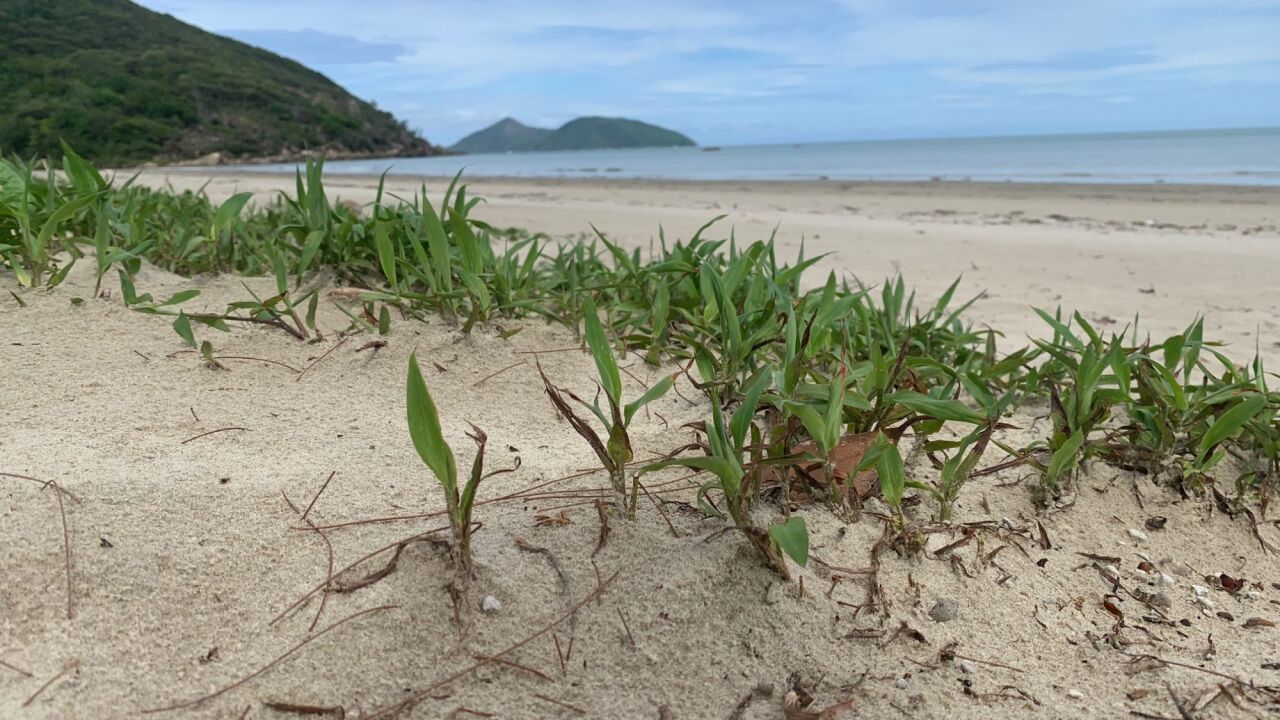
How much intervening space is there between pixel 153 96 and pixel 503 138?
4897 inches

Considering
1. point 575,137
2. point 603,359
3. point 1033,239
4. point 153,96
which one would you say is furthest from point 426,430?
point 575,137

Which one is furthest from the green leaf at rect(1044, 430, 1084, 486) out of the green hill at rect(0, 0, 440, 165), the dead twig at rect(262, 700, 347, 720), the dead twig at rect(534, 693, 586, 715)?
the green hill at rect(0, 0, 440, 165)

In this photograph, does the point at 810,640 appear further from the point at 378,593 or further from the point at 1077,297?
the point at 1077,297

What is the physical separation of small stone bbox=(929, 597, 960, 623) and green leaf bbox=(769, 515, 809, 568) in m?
0.21

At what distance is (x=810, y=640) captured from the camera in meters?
1.03

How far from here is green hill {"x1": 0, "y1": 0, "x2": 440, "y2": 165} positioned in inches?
200

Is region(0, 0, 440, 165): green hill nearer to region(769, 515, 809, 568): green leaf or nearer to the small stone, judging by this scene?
region(769, 515, 809, 568): green leaf

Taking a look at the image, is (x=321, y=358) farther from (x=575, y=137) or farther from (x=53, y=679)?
(x=575, y=137)

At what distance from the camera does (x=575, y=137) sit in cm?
12594

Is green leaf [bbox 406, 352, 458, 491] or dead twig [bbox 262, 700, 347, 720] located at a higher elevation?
green leaf [bbox 406, 352, 458, 491]

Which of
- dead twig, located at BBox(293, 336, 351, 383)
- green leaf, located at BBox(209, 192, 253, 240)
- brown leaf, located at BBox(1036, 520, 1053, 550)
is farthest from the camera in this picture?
green leaf, located at BBox(209, 192, 253, 240)

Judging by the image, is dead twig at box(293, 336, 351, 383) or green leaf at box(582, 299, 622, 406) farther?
dead twig at box(293, 336, 351, 383)

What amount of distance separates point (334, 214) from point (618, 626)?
1772 millimetres

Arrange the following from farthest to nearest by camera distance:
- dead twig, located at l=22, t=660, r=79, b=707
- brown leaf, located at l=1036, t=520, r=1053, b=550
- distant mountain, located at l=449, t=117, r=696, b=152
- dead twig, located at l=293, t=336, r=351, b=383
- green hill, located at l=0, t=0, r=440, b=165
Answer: distant mountain, located at l=449, t=117, r=696, b=152 → green hill, located at l=0, t=0, r=440, b=165 → dead twig, located at l=293, t=336, r=351, b=383 → brown leaf, located at l=1036, t=520, r=1053, b=550 → dead twig, located at l=22, t=660, r=79, b=707
